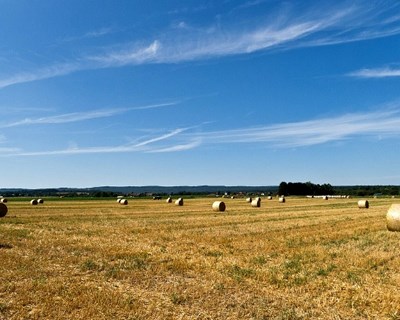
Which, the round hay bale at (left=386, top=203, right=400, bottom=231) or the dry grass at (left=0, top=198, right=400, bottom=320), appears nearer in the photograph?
the dry grass at (left=0, top=198, right=400, bottom=320)

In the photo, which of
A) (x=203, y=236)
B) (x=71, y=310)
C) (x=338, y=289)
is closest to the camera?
(x=71, y=310)

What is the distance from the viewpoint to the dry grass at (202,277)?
9.26m

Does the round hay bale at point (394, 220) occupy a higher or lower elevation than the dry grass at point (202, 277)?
higher

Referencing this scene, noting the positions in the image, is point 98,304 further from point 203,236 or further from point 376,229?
point 376,229

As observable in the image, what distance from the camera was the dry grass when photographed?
9.26 meters

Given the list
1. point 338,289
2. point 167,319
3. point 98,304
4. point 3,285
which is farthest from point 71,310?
point 338,289

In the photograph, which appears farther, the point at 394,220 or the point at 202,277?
the point at 394,220

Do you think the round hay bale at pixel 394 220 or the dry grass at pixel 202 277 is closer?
the dry grass at pixel 202 277

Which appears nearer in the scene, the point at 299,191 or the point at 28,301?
the point at 28,301

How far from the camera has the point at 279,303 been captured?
9.77 m

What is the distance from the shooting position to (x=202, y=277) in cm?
1237

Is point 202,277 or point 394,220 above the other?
point 394,220

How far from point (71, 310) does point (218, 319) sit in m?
3.09

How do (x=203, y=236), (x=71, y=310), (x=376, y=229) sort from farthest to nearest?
(x=376, y=229), (x=203, y=236), (x=71, y=310)
